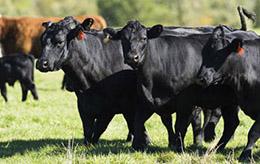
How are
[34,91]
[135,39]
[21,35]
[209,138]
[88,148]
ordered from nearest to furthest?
[135,39] → [88,148] → [209,138] → [34,91] → [21,35]

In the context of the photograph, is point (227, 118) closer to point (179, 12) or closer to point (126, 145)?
point (126, 145)

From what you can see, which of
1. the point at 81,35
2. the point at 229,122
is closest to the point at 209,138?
the point at 229,122

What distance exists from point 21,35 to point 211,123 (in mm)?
12360

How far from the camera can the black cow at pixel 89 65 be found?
741cm

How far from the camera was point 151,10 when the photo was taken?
6034cm

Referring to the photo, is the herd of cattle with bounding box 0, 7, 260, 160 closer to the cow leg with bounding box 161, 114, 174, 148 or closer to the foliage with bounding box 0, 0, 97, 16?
the cow leg with bounding box 161, 114, 174, 148

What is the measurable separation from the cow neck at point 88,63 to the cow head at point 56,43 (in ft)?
0.45

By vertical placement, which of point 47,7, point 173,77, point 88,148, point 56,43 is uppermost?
point 47,7

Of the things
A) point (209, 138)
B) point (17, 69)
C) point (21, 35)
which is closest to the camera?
point (209, 138)

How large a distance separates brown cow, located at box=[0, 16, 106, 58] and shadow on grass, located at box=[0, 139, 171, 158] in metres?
11.0

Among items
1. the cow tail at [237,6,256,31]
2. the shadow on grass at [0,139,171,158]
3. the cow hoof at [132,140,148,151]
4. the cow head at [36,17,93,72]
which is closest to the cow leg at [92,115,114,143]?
the shadow on grass at [0,139,171,158]

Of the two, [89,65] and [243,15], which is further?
[243,15]

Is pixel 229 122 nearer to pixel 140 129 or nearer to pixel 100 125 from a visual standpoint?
pixel 140 129

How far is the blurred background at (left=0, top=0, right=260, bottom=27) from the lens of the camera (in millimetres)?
58375
